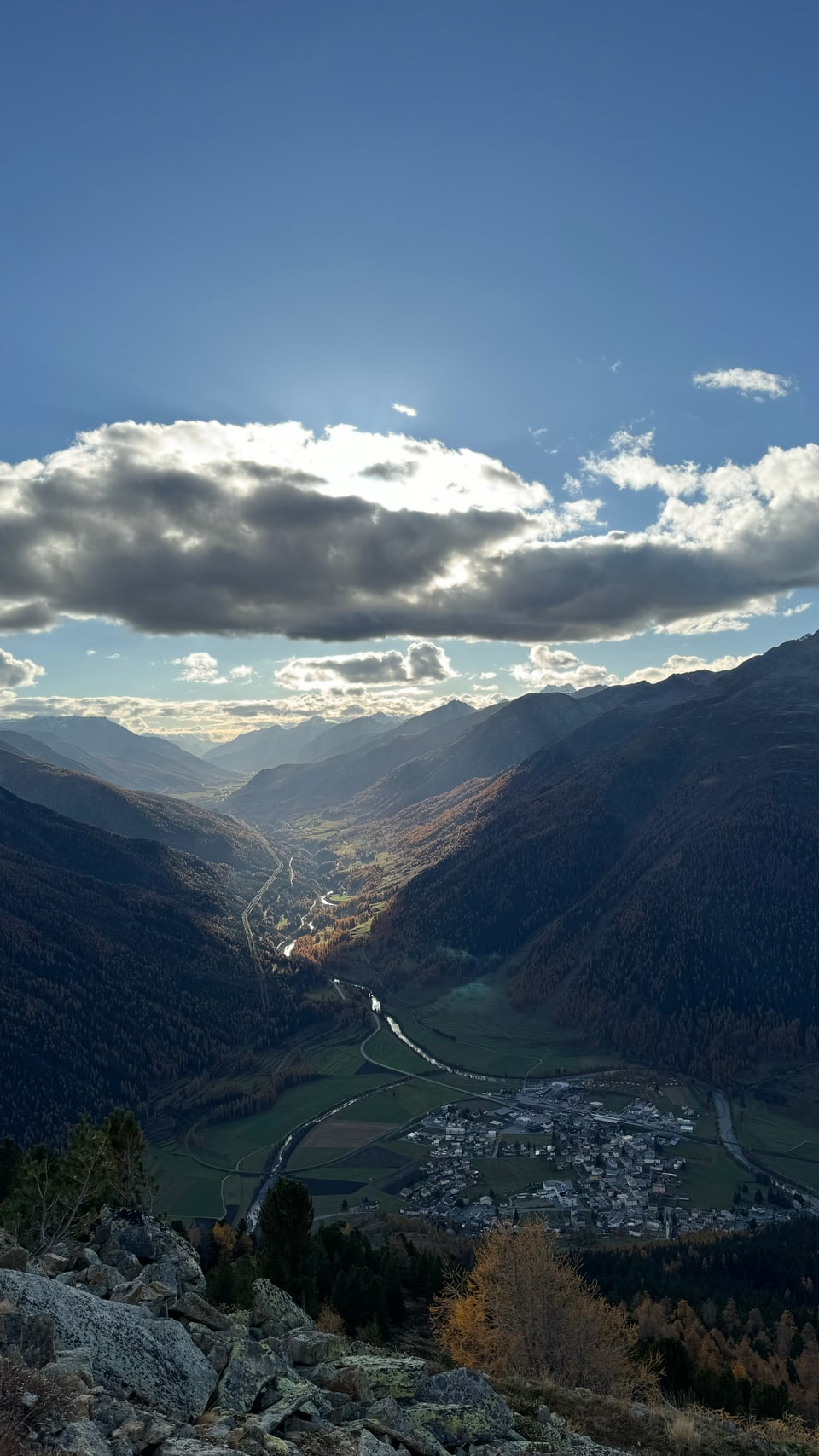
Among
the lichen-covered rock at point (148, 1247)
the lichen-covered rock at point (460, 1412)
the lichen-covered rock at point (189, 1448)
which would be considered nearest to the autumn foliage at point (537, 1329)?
the lichen-covered rock at point (460, 1412)

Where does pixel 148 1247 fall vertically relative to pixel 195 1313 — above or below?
below

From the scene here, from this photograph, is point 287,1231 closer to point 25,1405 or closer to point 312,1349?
point 312,1349

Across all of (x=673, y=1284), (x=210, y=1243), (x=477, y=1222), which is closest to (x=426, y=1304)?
(x=210, y=1243)

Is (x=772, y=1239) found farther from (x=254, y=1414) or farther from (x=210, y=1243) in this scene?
(x=254, y=1414)

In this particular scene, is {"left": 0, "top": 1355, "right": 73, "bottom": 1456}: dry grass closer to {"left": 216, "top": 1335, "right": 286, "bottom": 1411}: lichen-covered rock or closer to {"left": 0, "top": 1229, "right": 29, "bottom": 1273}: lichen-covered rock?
{"left": 216, "top": 1335, "right": 286, "bottom": 1411}: lichen-covered rock

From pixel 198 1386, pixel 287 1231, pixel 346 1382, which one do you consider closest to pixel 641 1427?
pixel 346 1382

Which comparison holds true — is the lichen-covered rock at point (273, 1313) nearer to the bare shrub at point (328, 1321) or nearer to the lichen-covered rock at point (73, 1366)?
the lichen-covered rock at point (73, 1366)
